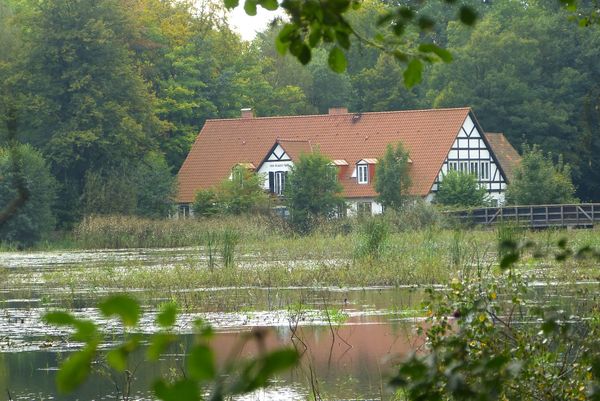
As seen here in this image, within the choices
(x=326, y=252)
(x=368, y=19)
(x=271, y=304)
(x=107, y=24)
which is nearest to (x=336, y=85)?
(x=368, y=19)

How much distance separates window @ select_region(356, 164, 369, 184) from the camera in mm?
52156

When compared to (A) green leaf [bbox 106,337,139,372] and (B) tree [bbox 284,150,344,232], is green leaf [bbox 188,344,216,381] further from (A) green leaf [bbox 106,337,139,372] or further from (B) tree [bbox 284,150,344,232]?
(B) tree [bbox 284,150,344,232]

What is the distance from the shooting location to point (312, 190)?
4441cm

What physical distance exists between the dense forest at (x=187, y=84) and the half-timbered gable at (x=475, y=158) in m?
3.52

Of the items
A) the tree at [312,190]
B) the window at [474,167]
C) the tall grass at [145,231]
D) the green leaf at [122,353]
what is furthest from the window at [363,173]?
the green leaf at [122,353]

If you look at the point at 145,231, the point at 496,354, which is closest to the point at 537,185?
the point at 145,231

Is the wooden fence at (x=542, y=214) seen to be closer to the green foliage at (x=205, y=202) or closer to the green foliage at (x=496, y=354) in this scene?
the green foliage at (x=205, y=202)

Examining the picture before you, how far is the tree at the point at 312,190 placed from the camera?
4375cm

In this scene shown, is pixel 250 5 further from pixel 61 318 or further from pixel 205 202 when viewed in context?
pixel 205 202

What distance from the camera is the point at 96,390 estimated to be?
12.3 m

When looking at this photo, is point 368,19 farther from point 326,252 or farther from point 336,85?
point 326,252

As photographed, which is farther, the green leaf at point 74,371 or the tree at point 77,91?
the tree at point 77,91

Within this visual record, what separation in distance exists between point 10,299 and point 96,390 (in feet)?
30.3

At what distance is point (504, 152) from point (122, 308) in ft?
172
